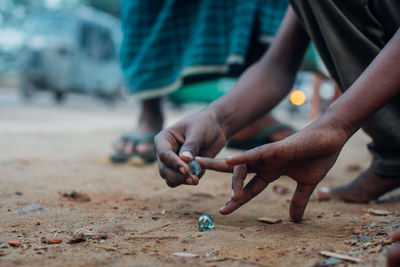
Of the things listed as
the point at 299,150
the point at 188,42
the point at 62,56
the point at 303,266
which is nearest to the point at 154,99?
the point at 188,42

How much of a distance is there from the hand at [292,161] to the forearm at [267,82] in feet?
1.23

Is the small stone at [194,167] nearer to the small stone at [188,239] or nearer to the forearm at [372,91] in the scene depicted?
the small stone at [188,239]

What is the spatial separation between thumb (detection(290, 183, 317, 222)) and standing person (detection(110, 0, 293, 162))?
1.10 m

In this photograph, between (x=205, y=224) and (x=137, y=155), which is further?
(x=137, y=155)

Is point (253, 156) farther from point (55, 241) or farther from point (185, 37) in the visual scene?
point (185, 37)

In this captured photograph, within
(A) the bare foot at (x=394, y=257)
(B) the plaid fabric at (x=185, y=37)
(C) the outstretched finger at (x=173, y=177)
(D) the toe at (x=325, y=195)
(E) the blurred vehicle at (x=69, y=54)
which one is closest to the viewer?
(A) the bare foot at (x=394, y=257)

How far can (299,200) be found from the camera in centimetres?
113

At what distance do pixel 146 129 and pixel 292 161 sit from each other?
1.58 meters

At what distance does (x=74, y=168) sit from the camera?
2.16 meters

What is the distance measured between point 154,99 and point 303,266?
186 centimetres

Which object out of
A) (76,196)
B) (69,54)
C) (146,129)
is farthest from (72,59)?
(76,196)

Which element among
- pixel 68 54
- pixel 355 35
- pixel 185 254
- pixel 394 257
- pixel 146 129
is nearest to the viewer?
pixel 394 257

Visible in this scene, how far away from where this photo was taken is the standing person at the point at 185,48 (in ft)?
7.20

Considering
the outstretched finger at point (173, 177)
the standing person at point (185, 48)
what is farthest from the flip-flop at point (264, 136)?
the outstretched finger at point (173, 177)
